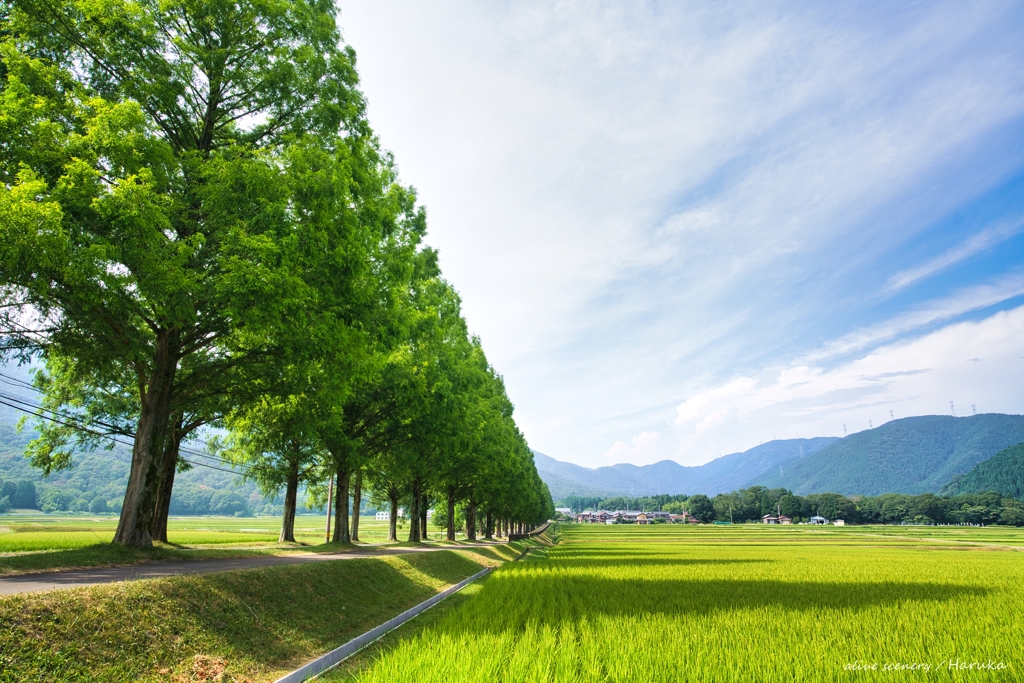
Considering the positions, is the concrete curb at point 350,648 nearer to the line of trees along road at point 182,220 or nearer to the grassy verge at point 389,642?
the grassy verge at point 389,642

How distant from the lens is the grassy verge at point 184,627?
21.3 ft

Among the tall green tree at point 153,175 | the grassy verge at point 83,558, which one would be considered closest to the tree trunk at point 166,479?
the tall green tree at point 153,175

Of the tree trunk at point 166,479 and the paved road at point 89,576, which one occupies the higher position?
the tree trunk at point 166,479

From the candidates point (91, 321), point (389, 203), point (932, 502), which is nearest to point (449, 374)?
point (389, 203)

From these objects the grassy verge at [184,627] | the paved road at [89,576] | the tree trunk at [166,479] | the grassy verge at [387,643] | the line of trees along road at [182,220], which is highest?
the line of trees along road at [182,220]

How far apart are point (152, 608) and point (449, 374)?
73.1 feet

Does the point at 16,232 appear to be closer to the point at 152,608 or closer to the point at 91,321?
the point at 91,321

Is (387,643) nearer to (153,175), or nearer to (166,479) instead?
(153,175)

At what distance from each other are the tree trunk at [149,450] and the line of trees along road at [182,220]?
5 centimetres

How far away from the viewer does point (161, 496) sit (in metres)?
21.6

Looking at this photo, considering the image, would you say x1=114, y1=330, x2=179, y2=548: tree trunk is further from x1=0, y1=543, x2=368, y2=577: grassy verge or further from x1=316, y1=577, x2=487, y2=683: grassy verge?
x1=316, y1=577, x2=487, y2=683: grassy verge

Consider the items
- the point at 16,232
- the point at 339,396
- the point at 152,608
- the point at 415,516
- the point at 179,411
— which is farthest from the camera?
the point at 415,516

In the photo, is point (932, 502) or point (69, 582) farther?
point (932, 502)

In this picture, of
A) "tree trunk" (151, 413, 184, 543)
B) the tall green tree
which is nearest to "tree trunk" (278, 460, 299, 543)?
"tree trunk" (151, 413, 184, 543)
